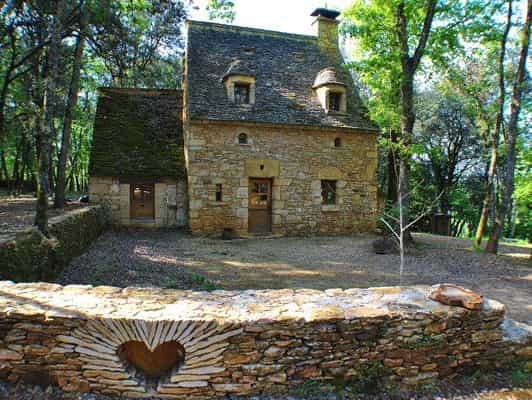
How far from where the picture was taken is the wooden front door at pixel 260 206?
41.6 ft

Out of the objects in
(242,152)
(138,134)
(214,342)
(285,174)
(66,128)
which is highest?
(138,134)

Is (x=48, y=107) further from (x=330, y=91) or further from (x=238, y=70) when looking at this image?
(x=330, y=91)

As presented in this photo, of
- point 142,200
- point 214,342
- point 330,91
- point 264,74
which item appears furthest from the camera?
point 264,74

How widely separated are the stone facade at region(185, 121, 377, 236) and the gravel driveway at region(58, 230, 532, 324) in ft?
3.79

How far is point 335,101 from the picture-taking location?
44.8 ft

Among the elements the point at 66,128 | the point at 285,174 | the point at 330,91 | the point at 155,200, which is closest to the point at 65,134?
the point at 66,128

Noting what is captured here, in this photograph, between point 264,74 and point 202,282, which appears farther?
point 264,74

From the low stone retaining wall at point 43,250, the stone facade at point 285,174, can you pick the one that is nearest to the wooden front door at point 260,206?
the stone facade at point 285,174

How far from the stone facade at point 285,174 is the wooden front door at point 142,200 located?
1.90 m

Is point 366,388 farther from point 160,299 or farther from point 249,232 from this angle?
point 249,232

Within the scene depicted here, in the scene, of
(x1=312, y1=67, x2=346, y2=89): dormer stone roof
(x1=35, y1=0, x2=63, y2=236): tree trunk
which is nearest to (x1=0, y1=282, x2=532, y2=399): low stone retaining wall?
(x1=35, y1=0, x2=63, y2=236): tree trunk

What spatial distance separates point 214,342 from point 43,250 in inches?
159

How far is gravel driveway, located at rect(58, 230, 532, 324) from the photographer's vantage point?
6.69 m

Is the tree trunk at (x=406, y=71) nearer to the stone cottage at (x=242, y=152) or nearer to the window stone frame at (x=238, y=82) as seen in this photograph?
the stone cottage at (x=242, y=152)
